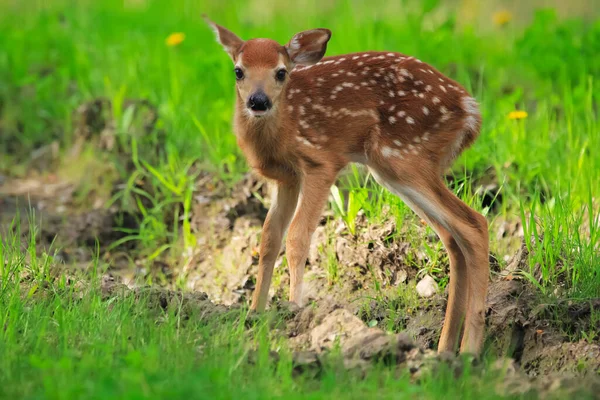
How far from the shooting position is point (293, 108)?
6.02 m

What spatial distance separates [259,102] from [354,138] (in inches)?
25.2

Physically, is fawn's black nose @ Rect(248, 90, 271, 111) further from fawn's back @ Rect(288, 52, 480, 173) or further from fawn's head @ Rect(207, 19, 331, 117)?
fawn's back @ Rect(288, 52, 480, 173)

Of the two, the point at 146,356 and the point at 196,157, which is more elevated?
the point at 146,356

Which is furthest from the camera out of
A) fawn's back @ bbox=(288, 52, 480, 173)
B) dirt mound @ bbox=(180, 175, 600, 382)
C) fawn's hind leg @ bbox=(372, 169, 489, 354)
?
fawn's back @ bbox=(288, 52, 480, 173)

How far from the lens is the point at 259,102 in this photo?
564 cm

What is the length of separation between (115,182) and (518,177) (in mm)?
3193

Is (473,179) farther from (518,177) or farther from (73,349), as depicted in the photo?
(73,349)

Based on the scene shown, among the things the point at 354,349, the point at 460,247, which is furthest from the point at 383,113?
the point at 354,349

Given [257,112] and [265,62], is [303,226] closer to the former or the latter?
[257,112]

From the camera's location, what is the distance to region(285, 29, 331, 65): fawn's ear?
236 inches

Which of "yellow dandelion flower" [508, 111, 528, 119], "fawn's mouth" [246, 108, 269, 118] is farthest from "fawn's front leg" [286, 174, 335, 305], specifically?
"yellow dandelion flower" [508, 111, 528, 119]

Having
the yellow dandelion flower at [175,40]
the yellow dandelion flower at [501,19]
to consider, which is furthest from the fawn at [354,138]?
the yellow dandelion flower at [501,19]

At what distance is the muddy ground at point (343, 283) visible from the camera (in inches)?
191

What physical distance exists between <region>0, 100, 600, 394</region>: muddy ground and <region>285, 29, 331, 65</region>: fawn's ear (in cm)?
123
